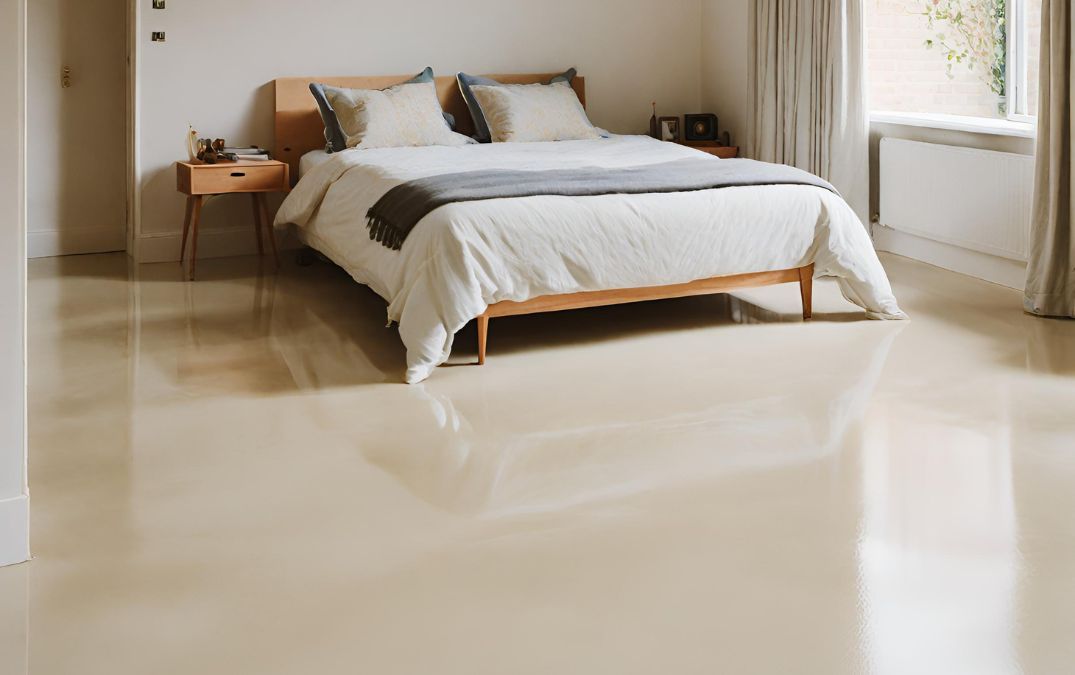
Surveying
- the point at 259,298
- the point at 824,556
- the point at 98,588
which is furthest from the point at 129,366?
the point at 824,556

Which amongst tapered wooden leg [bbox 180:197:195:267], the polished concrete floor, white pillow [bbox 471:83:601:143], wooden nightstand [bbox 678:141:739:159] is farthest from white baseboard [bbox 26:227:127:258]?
wooden nightstand [bbox 678:141:739:159]

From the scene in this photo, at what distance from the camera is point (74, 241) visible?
19.8ft

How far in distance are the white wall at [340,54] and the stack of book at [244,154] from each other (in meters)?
0.27

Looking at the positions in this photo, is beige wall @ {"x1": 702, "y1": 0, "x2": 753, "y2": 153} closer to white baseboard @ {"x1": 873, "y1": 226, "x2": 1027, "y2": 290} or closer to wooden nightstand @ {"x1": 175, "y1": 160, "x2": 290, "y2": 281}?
white baseboard @ {"x1": 873, "y1": 226, "x2": 1027, "y2": 290}

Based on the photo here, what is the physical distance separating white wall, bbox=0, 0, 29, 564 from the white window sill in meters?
4.09

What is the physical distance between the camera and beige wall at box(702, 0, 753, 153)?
6.56 metres

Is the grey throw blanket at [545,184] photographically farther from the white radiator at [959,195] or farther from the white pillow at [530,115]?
the white pillow at [530,115]

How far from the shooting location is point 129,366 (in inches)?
155

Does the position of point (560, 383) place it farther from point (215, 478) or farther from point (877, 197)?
Answer: point (877, 197)

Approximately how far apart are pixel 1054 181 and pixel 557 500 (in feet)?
9.34

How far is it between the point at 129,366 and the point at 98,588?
1852 millimetres

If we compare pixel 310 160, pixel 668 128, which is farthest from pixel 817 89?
pixel 310 160

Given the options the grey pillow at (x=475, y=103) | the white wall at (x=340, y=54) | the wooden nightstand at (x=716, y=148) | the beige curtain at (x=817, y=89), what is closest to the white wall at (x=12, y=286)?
the white wall at (x=340, y=54)

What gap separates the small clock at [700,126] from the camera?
22.1 ft
